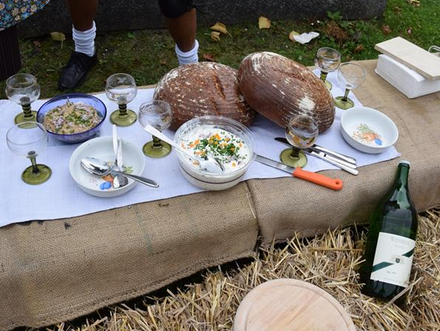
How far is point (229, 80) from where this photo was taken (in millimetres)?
1742

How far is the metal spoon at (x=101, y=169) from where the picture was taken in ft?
4.80

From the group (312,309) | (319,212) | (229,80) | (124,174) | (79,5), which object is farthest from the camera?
(79,5)

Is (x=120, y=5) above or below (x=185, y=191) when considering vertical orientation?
below

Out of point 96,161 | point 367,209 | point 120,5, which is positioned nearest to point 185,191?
point 96,161

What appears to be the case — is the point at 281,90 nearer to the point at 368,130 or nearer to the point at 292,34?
the point at 368,130

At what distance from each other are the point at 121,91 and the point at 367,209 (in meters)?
1.12

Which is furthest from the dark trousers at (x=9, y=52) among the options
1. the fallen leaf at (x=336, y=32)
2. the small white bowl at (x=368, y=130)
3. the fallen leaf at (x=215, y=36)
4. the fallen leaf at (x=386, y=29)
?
the fallen leaf at (x=386, y=29)

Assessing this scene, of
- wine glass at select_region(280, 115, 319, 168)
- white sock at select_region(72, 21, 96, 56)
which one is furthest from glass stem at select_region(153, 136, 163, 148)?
white sock at select_region(72, 21, 96, 56)

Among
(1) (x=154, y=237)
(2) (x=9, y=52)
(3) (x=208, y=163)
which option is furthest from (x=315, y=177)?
(2) (x=9, y=52)

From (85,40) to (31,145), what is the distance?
1494 mm

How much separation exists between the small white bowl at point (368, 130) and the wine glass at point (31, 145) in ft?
3.84

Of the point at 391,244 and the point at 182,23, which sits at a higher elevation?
the point at 182,23

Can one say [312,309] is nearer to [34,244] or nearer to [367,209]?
[367,209]

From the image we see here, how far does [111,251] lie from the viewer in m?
1.38
